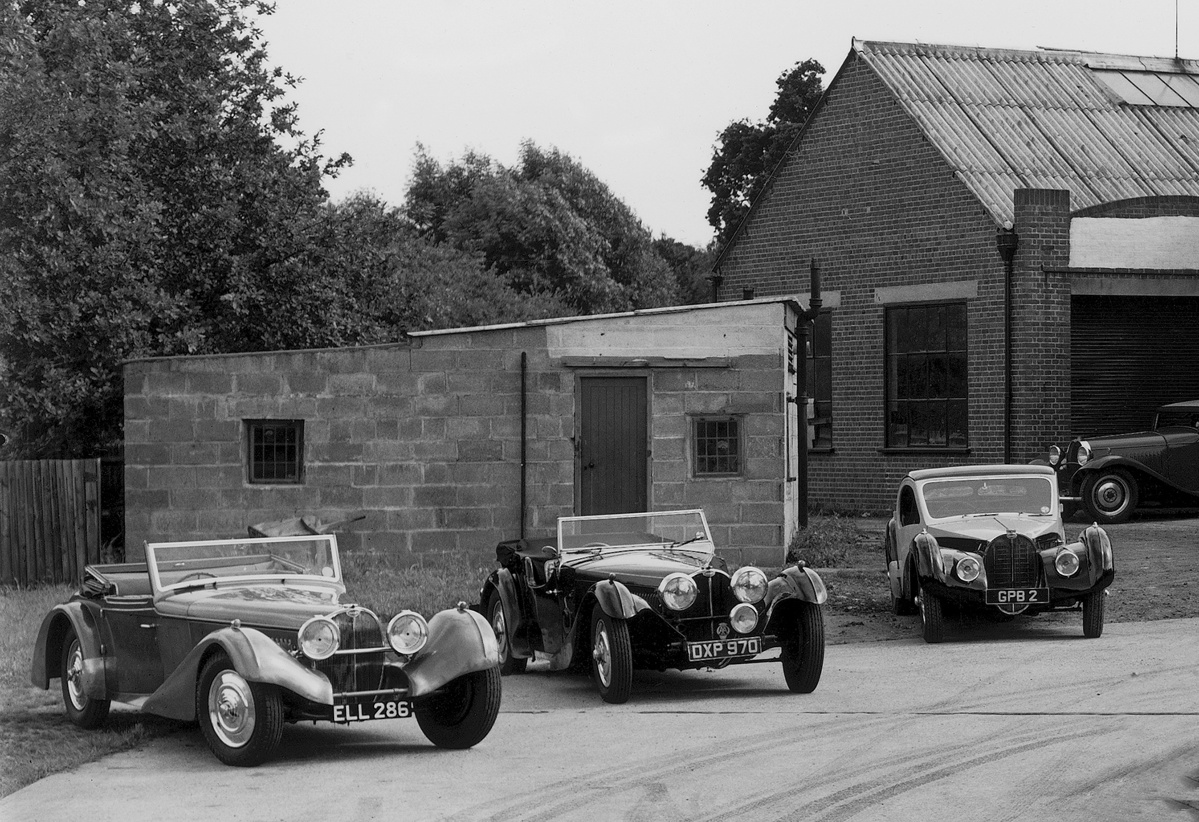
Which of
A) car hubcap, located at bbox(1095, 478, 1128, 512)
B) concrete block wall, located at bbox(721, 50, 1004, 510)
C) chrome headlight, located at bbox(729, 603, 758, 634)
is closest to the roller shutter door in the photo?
concrete block wall, located at bbox(721, 50, 1004, 510)

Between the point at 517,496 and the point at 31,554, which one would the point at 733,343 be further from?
the point at 31,554

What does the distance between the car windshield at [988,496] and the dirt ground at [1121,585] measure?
1.12 meters

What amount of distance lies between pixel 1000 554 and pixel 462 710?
233 inches

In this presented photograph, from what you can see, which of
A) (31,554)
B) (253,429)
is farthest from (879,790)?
(31,554)

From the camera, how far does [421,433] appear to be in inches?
671

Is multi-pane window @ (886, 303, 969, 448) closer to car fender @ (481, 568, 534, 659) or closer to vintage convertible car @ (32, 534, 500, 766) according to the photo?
car fender @ (481, 568, 534, 659)

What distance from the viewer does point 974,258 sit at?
2319 centimetres

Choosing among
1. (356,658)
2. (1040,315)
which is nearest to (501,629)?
(356,658)

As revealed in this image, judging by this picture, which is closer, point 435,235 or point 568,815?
point 568,815

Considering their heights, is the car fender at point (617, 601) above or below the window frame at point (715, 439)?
below

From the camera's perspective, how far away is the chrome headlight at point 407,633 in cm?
788

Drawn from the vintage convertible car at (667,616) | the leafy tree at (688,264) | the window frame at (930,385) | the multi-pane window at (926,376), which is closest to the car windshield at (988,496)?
the vintage convertible car at (667,616)

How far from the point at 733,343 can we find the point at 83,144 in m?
8.61

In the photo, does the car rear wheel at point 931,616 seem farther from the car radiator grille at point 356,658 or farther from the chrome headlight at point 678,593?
the car radiator grille at point 356,658
